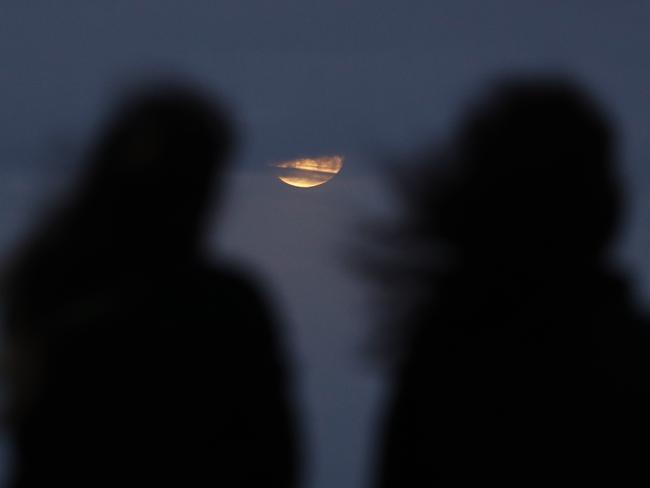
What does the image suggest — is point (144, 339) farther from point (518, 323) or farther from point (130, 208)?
point (518, 323)

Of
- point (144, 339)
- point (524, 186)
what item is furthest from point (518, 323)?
point (144, 339)

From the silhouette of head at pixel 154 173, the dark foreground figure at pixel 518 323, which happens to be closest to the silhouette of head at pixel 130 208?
the silhouette of head at pixel 154 173

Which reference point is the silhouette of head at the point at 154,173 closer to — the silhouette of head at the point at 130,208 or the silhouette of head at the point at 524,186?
the silhouette of head at the point at 130,208

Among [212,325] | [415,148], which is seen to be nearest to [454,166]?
[415,148]

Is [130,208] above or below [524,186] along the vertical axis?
below

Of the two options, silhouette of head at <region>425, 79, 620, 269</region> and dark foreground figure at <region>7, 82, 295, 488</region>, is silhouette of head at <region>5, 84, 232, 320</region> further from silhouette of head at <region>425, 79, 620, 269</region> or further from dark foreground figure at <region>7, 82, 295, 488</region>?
silhouette of head at <region>425, 79, 620, 269</region>

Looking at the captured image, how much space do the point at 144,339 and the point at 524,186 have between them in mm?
711

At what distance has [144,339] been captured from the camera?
5.79ft

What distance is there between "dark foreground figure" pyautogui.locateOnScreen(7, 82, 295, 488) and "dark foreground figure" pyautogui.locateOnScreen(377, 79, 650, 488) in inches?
10.4

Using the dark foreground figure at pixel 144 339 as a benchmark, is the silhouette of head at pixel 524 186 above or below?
above

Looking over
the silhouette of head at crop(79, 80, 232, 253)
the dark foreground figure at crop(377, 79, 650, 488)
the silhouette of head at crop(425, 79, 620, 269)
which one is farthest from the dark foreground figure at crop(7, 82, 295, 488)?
the silhouette of head at crop(425, 79, 620, 269)

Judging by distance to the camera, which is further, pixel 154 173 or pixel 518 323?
pixel 518 323

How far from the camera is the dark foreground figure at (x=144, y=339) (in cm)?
175

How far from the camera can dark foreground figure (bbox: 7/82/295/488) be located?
1745 millimetres
